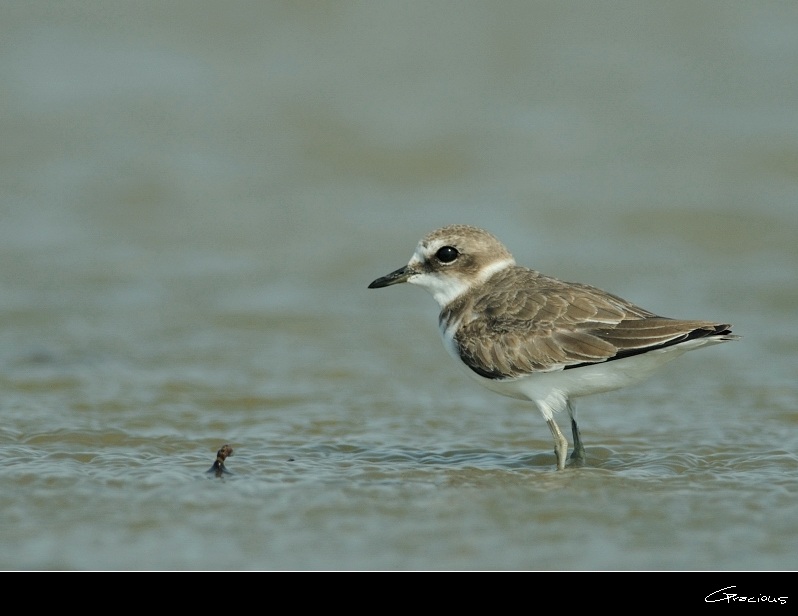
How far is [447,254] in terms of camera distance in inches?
299

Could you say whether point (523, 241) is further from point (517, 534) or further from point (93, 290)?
point (517, 534)

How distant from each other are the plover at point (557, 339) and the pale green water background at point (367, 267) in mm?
513

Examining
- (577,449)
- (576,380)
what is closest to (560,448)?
(577,449)

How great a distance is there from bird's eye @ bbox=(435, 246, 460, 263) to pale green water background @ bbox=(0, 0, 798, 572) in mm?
1195

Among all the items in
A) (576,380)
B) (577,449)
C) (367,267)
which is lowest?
(577,449)

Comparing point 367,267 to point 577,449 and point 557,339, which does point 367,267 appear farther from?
point 557,339

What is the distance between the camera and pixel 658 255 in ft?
41.9

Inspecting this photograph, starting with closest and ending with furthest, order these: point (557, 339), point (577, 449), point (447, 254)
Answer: point (557, 339), point (577, 449), point (447, 254)

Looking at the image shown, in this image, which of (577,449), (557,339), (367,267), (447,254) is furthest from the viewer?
(367,267)

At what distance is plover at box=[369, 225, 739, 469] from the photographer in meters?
6.50

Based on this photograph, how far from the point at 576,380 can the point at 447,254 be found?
1.37 metres

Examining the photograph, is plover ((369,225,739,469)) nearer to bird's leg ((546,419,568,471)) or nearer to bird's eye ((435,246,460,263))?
bird's leg ((546,419,568,471))

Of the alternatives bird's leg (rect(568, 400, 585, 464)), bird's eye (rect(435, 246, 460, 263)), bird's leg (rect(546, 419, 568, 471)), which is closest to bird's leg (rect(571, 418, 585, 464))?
bird's leg (rect(568, 400, 585, 464))

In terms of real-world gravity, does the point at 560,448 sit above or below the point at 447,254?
below
